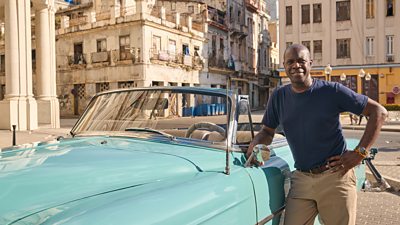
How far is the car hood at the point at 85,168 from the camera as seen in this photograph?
1970mm

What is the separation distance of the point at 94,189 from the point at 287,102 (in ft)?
5.11

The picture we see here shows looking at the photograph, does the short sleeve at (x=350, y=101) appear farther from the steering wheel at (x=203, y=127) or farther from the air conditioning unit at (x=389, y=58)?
the air conditioning unit at (x=389, y=58)

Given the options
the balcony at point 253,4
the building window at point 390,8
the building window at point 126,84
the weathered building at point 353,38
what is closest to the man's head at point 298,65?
the building window at point 126,84

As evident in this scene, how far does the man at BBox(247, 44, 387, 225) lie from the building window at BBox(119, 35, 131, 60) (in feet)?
95.0

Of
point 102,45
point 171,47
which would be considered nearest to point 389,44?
point 171,47

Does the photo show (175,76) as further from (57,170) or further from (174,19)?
(57,170)

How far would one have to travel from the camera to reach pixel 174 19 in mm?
35219

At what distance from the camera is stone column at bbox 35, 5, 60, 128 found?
1989 centimetres

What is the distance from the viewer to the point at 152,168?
2.56 meters

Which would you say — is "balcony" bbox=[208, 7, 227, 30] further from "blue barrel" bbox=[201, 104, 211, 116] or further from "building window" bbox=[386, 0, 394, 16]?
"blue barrel" bbox=[201, 104, 211, 116]

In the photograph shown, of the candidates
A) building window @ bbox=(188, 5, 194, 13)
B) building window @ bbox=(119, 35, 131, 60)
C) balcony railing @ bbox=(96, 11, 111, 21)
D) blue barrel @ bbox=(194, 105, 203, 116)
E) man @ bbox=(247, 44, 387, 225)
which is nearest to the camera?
man @ bbox=(247, 44, 387, 225)

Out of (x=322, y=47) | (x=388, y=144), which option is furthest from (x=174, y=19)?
(x=388, y=144)

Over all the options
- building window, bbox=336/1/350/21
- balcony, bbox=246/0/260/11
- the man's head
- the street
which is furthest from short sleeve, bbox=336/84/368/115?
balcony, bbox=246/0/260/11

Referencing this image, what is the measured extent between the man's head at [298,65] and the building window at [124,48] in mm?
28905
